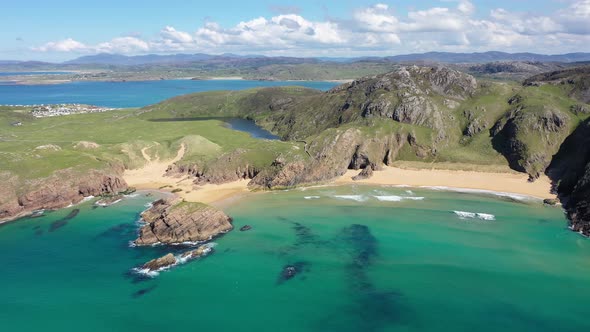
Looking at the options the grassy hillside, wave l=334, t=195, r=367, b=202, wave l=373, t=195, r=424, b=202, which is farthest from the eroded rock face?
wave l=373, t=195, r=424, b=202

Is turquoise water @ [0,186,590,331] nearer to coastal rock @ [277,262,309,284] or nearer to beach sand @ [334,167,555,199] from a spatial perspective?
coastal rock @ [277,262,309,284]

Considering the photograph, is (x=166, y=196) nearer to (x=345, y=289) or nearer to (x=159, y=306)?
(x=159, y=306)

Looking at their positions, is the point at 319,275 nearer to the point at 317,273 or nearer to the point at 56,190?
the point at 317,273

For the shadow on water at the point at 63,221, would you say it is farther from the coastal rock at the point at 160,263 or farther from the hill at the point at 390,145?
the coastal rock at the point at 160,263

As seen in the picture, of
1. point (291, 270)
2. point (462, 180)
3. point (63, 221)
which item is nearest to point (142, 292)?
point (291, 270)

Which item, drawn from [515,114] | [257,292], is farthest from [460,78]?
[257,292]
